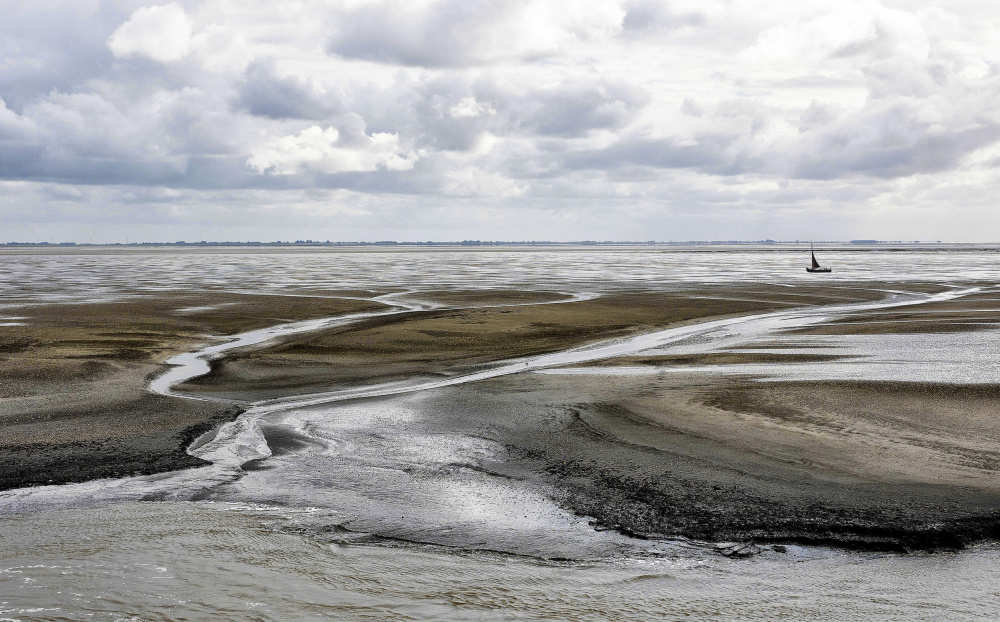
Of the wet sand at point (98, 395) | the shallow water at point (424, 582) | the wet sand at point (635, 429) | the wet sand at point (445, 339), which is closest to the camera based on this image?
the shallow water at point (424, 582)

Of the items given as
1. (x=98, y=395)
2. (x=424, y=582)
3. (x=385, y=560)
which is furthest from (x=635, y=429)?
(x=98, y=395)

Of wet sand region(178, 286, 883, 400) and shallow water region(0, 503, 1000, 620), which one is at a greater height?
wet sand region(178, 286, 883, 400)

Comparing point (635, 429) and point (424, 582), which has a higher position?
point (635, 429)

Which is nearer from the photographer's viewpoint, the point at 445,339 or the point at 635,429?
the point at 635,429

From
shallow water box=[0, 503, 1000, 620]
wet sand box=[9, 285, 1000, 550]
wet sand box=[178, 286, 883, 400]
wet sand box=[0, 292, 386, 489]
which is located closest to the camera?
shallow water box=[0, 503, 1000, 620]

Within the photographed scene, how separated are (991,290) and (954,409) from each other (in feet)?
123

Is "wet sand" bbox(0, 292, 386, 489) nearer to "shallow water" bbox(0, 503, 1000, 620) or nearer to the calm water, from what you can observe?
the calm water

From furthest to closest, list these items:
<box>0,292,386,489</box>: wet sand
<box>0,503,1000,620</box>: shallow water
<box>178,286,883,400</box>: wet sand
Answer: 1. <box>178,286,883,400</box>: wet sand
2. <box>0,292,386,489</box>: wet sand
3. <box>0,503,1000,620</box>: shallow water

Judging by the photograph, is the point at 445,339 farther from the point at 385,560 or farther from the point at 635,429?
the point at 385,560

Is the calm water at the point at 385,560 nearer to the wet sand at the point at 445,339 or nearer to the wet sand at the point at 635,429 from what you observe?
the wet sand at the point at 635,429

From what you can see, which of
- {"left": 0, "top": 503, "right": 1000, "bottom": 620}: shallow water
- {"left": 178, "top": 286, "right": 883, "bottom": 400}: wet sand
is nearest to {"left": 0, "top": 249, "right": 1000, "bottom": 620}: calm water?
{"left": 0, "top": 503, "right": 1000, "bottom": 620}: shallow water

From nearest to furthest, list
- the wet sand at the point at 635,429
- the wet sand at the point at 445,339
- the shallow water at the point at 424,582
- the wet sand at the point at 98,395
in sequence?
1. the shallow water at the point at 424,582
2. the wet sand at the point at 635,429
3. the wet sand at the point at 98,395
4. the wet sand at the point at 445,339

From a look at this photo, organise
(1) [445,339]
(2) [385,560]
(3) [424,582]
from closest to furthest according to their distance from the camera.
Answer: (3) [424,582]
(2) [385,560]
(1) [445,339]

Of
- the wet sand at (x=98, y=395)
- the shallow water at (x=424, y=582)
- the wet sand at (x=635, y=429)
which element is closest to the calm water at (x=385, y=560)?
the shallow water at (x=424, y=582)
